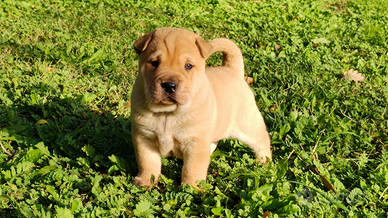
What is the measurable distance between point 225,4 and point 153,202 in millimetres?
5610

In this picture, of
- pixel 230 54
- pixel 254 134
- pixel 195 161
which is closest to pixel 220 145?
pixel 254 134

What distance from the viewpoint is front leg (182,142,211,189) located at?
10.6 ft

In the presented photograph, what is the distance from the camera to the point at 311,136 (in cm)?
423

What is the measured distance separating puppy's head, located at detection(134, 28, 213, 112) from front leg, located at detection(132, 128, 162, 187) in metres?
0.33

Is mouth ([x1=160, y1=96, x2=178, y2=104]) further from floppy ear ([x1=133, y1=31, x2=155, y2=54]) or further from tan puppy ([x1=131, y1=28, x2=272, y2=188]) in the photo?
floppy ear ([x1=133, y1=31, x2=155, y2=54])

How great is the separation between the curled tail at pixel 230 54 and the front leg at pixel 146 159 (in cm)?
121

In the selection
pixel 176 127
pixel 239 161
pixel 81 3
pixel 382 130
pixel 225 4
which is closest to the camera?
pixel 176 127

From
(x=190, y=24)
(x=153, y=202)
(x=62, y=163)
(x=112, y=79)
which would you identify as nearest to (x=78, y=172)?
(x=62, y=163)

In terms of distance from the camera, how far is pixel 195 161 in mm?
3283

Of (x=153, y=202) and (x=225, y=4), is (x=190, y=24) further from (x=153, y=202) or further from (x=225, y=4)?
(x=153, y=202)

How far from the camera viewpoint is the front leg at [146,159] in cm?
329

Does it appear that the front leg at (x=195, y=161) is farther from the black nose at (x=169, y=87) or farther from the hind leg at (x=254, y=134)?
the hind leg at (x=254, y=134)

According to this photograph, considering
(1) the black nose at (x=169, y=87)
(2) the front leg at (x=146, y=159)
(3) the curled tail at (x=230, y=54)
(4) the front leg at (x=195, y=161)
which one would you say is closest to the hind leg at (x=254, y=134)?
(3) the curled tail at (x=230, y=54)

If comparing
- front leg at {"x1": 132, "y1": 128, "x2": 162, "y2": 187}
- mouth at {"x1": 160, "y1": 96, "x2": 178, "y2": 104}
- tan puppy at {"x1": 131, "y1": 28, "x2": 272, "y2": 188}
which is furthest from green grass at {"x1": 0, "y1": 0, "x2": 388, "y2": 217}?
mouth at {"x1": 160, "y1": 96, "x2": 178, "y2": 104}
